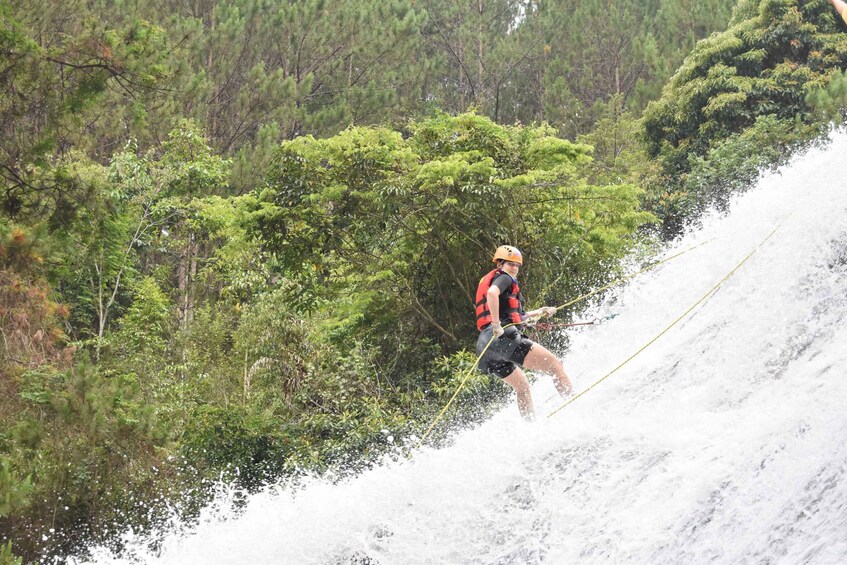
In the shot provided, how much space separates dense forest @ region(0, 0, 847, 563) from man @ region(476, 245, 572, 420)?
286 cm

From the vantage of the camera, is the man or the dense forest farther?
the dense forest

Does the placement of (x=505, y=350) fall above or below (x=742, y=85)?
below

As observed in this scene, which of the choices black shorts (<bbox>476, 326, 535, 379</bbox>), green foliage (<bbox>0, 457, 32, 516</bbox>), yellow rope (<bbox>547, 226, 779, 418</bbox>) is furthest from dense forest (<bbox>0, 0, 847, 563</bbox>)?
black shorts (<bbox>476, 326, 535, 379</bbox>)

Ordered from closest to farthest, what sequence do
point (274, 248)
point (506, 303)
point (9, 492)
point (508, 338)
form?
point (508, 338) → point (506, 303) → point (9, 492) → point (274, 248)

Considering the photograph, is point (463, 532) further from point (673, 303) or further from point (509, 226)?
point (509, 226)

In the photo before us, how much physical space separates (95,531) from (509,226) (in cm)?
795

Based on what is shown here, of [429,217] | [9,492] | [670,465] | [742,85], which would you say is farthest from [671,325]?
[742,85]

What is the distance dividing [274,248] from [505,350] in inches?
335

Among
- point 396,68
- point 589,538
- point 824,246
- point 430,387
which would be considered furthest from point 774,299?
point 396,68

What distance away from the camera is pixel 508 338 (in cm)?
932

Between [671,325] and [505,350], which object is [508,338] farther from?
[671,325]

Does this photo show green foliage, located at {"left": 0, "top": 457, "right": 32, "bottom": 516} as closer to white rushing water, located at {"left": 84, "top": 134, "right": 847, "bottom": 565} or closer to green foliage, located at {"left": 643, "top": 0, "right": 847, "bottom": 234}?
white rushing water, located at {"left": 84, "top": 134, "right": 847, "bottom": 565}

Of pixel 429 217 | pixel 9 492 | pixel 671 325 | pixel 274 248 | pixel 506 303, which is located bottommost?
pixel 671 325

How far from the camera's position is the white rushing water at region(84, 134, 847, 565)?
6445 mm
